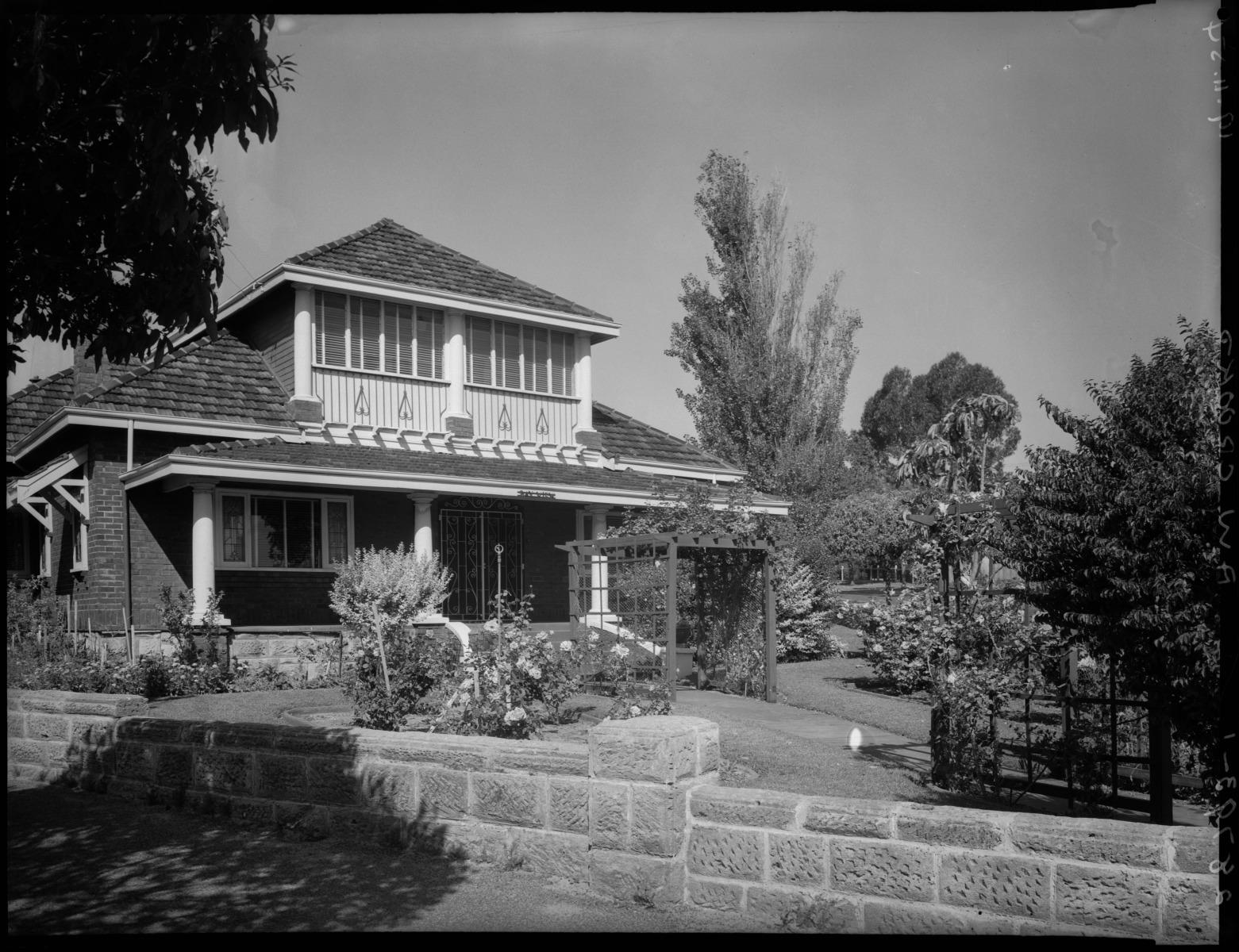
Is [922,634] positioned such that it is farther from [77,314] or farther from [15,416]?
[15,416]

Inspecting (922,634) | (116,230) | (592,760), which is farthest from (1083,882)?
(116,230)

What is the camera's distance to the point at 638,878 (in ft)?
18.3

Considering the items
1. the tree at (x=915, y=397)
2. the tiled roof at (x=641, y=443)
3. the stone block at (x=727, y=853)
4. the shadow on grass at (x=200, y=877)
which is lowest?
the shadow on grass at (x=200, y=877)

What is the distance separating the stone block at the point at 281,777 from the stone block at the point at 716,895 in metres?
2.94

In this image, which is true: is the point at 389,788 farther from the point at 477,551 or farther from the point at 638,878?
the point at 477,551

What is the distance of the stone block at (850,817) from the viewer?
5.04 meters

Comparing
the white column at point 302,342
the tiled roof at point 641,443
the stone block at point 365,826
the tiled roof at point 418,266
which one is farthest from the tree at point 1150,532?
the tiled roof at point 641,443

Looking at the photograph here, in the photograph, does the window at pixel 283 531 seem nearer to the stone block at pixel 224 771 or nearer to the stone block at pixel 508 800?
the stone block at pixel 224 771

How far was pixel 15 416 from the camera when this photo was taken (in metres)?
18.7

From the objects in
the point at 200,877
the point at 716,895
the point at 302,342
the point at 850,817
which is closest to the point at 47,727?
the point at 200,877

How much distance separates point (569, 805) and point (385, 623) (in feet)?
15.8

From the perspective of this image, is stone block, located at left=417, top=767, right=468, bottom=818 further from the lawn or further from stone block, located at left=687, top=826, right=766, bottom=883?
the lawn

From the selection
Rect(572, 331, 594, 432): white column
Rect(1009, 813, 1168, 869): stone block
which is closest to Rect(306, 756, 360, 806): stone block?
Rect(1009, 813, 1168, 869): stone block

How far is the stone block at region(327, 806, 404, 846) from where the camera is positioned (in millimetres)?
6660
